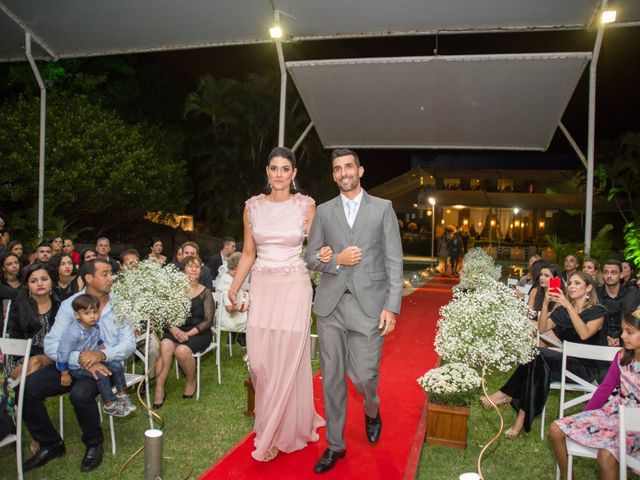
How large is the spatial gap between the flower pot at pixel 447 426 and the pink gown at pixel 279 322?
116cm

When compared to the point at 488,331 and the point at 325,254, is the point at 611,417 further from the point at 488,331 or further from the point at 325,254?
the point at 325,254

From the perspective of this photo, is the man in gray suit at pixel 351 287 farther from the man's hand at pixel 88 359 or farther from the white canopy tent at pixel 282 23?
the white canopy tent at pixel 282 23

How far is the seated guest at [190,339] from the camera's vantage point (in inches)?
227

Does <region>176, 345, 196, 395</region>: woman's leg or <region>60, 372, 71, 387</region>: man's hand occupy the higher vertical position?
<region>60, 372, 71, 387</region>: man's hand

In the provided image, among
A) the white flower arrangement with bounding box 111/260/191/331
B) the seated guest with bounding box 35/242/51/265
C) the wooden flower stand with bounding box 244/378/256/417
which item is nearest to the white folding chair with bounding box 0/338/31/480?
the white flower arrangement with bounding box 111/260/191/331

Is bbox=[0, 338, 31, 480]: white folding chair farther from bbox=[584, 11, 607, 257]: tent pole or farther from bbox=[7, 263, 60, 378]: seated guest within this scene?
bbox=[584, 11, 607, 257]: tent pole

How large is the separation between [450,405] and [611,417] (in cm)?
135

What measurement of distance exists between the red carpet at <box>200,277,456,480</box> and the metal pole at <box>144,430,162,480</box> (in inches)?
18.4

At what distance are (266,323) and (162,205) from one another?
18015 mm

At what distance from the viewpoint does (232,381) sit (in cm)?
655

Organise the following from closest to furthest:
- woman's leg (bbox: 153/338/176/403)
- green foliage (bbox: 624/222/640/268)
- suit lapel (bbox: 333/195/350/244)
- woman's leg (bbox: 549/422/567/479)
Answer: woman's leg (bbox: 549/422/567/479) → suit lapel (bbox: 333/195/350/244) → woman's leg (bbox: 153/338/176/403) → green foliage (bbox: 624/222/640/268)

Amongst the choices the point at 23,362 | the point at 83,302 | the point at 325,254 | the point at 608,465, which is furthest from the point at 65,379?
the point at 608,465

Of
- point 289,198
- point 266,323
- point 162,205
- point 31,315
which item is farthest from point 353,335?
point 162,205

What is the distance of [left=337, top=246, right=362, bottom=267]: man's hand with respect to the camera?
3.76m
